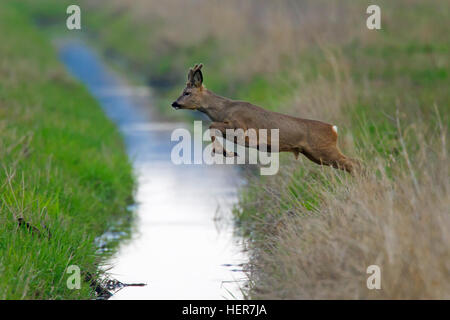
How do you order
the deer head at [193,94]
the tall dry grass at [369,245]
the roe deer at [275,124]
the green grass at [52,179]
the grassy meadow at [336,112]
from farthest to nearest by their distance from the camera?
the deer head at [193,94]
the roe deer at [275,124]
the green grass at [52,179]
the grassy meadow at [336,112]
the tall dry grass at [369,245]

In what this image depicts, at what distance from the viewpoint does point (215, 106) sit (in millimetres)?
8766

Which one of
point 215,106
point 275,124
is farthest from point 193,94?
point 275,124

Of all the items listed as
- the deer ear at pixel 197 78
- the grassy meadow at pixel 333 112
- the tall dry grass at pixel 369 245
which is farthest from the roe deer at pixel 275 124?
the tall dry grass at pixel 369 245

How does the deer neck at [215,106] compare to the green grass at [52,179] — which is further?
the deer neck at [215,106]

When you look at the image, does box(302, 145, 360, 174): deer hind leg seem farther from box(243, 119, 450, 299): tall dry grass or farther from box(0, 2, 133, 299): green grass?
box(0, 2, 133, 299): green grass

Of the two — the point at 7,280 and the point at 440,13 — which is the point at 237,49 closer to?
the point at 440,13

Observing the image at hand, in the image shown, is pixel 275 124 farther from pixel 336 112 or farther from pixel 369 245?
pixel 336 112

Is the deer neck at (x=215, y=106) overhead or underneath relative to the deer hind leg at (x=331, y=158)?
overhead

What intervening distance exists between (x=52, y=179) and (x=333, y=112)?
3889mm

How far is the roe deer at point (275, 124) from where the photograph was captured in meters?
8.42

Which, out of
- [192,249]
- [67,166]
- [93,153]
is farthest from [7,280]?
[93,153]

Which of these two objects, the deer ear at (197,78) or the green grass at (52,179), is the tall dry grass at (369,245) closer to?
the deer ear at (197,78)

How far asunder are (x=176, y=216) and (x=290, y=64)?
7000mm

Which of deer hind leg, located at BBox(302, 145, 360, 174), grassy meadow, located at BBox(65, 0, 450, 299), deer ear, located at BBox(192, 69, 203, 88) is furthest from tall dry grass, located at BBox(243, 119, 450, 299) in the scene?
deer ear, located at BBox(192, 69, 203, 88)
